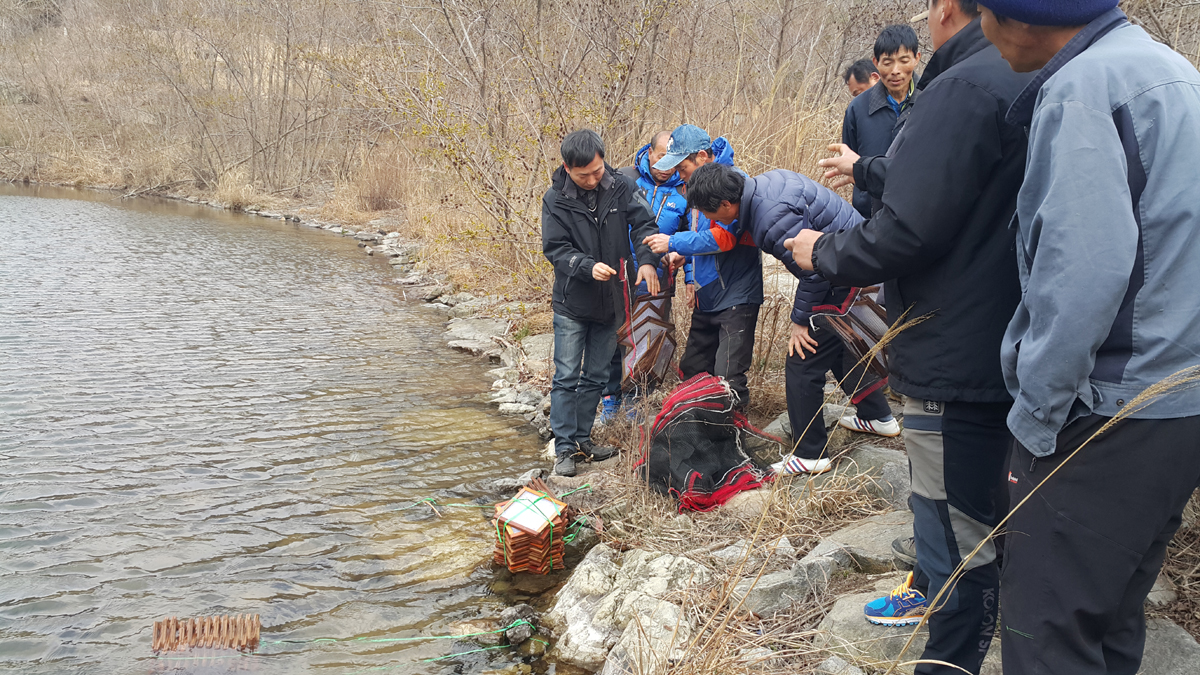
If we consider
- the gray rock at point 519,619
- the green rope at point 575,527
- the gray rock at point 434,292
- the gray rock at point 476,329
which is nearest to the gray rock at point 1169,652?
the gray rock at point 519,619

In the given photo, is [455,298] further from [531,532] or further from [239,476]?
[531,532]

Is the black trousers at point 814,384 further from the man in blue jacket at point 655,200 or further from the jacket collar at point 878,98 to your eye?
the jacket collar at point 878,98

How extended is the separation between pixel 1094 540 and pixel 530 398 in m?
4.91

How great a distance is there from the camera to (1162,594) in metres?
2.48

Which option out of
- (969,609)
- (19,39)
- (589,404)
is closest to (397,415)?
(589,404)

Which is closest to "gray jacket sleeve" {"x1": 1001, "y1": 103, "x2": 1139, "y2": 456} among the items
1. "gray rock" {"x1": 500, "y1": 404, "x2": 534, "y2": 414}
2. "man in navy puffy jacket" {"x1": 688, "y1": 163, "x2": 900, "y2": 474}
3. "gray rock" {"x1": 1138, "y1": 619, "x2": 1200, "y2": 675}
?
"gray rock" {"x1": 1138, "y1": 619, "x2": 1200, "y2": 675}

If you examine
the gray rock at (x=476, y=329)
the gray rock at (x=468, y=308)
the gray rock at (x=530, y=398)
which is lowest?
the gray rock at (x=468, y=308)

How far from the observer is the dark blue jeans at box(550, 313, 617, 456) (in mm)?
4645

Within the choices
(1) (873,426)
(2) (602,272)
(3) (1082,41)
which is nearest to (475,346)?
(2) (602,272)

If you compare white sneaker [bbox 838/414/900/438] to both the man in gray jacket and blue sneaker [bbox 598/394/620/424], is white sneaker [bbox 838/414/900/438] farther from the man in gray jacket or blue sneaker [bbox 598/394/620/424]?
the man in gray jacket

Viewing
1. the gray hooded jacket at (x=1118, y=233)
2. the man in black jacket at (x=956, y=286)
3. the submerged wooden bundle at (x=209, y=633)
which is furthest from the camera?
the submerged wooden bundle at (x=209, y=633)

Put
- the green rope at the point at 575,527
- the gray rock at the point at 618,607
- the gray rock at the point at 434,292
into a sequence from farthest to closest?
the gray rock at the point at 434,292, the green rope at the point at 575,527, the gray rock at the point at 618,607

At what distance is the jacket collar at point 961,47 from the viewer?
2084 millimetres

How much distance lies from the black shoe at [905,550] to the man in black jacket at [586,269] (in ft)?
6.63
